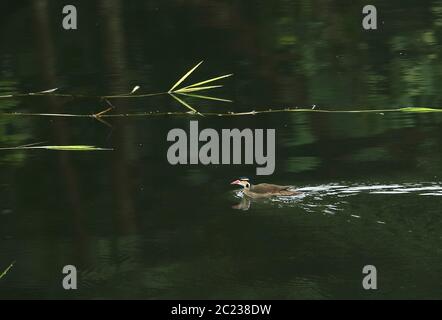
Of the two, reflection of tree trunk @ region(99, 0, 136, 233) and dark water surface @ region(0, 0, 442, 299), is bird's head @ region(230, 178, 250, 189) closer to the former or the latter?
dark water surface @ region(0, 0, 442, 299)

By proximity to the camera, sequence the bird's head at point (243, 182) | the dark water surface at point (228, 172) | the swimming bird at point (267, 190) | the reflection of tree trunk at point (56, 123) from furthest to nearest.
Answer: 1. the bird's head at point (243, 182)
2. the swimming bird at point (267, 190)
3. the reflection of tree trunk at point (56, 123)
4. the dark water surface at point (228, 172)

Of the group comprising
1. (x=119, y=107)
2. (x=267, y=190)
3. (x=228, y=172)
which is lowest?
(x=267, y=190)

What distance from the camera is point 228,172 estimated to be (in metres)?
9.30

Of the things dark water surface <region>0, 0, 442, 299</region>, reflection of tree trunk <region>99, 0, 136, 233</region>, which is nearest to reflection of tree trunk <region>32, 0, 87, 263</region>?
A: dark water surface <region>0, 0, 442, 299</region>

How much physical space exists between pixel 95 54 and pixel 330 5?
473 centimetres

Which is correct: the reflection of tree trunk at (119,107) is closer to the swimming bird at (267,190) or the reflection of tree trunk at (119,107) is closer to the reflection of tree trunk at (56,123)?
the reflection of tree trunk at (56,123)

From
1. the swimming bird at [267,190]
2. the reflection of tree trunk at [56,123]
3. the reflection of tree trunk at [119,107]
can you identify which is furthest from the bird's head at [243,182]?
the reflection of tree trunk at [56,123]

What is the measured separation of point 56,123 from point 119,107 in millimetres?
850

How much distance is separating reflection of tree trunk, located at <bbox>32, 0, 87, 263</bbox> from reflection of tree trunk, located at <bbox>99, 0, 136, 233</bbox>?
0.29 meters

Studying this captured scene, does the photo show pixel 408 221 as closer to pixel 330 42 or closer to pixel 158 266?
pixel 158 266

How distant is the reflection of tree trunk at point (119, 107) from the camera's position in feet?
28.0

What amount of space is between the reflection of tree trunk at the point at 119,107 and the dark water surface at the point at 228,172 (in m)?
0.02

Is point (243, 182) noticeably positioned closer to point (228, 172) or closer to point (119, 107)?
point (228, 172)

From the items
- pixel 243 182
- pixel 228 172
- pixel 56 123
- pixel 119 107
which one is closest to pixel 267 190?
pixel 243 182
